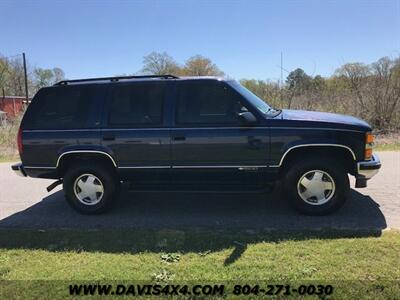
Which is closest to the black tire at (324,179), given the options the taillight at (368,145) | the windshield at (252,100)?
the taillight at (368,145)

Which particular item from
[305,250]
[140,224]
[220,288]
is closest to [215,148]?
[140,224]

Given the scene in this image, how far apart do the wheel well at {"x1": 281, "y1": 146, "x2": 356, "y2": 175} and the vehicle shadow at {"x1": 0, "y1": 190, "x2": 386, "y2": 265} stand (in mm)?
721

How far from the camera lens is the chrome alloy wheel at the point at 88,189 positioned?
6414 millimetres

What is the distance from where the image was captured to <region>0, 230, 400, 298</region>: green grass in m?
4.04

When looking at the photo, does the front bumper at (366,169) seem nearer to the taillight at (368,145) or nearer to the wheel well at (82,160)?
the taillight at (368,145)

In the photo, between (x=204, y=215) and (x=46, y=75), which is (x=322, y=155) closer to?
(x=204, y=215)

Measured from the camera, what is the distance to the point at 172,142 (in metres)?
6.02

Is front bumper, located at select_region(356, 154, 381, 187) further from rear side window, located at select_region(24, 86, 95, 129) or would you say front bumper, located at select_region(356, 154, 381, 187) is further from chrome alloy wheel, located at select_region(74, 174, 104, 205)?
rear side window, located at select_region(24, 86, 95, 129)

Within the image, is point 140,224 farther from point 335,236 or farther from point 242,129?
point 335,236

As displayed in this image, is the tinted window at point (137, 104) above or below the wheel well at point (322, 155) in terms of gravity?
above

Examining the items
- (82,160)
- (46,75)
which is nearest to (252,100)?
(82,160)

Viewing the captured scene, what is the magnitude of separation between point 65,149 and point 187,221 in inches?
84.0

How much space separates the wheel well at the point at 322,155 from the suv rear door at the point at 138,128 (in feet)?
5.75

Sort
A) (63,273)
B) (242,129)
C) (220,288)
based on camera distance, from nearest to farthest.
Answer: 1. (220,288)
2. (63,273)
3. (242,129)
